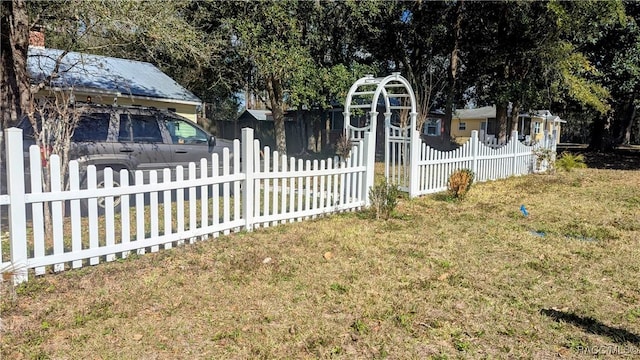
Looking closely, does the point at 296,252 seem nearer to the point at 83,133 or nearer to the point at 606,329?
the point at 606,329

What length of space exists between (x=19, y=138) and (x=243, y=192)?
254cm

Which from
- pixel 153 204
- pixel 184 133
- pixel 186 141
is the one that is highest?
pixel 184 133

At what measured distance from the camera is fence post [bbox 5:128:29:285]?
3.51 meters

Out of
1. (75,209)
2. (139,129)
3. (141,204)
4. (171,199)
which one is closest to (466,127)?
(139,129)

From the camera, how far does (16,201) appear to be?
3555 millimetres

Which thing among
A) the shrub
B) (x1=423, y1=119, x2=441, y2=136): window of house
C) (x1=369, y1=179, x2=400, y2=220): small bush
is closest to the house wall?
(x1=423, y1=119, x2=441, y2=136): window of house

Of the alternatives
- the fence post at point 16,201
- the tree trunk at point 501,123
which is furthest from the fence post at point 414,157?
the tree trunk at point 501,123

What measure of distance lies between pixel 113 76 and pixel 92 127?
8.04 meters

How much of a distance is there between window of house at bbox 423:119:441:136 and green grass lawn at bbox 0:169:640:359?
24.9m

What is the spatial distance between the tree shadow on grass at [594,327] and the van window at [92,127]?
20.8ft

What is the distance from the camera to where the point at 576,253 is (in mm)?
5016

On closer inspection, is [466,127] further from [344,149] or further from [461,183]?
[344,149]

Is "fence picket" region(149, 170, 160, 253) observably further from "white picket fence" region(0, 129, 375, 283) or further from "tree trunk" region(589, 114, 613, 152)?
"tree trunk" region(589, 114, 613, 152)

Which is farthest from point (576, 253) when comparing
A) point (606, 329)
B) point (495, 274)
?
point (606, 329)
